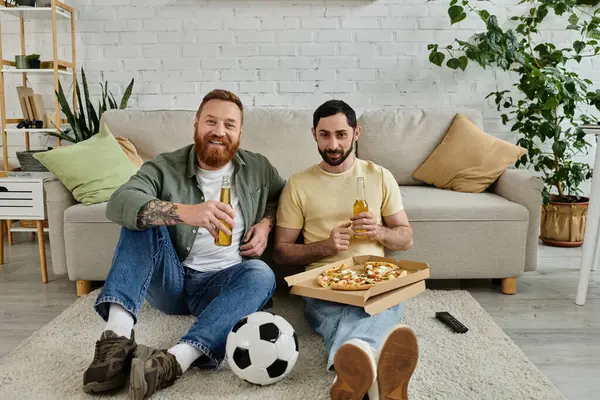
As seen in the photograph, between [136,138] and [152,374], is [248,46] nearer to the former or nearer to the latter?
[136,138]

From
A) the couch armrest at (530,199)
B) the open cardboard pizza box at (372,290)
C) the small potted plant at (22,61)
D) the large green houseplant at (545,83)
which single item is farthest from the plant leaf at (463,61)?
the small potted plant at (22,61)

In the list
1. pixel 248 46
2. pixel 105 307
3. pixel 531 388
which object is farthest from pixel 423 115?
pixel 105 307

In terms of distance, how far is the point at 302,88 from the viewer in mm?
3877

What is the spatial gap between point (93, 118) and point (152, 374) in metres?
2.21

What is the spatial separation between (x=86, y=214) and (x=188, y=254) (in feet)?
2.49

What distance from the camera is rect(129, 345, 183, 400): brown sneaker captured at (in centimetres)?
155

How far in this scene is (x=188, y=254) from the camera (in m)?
2.04

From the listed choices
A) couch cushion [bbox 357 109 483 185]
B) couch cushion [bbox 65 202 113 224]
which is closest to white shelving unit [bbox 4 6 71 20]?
couch cushion [bbox 65 202 113 224]

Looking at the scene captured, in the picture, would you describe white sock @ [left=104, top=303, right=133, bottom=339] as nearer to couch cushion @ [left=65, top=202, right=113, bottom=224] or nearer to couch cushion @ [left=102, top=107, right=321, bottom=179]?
couch cushion @ [left=65, top=202, right=113, bottom=224]

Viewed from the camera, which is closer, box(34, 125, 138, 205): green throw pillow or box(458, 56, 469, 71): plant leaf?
box(34, 125, 138, 205): green throw pillow

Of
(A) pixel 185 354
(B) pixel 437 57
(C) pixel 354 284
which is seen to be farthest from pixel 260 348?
(B) pixel 437 57

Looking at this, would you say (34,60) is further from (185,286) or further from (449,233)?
(449,233)

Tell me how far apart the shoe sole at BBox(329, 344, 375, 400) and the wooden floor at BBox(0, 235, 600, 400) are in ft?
2.27

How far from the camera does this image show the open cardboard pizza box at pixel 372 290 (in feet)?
5.80
